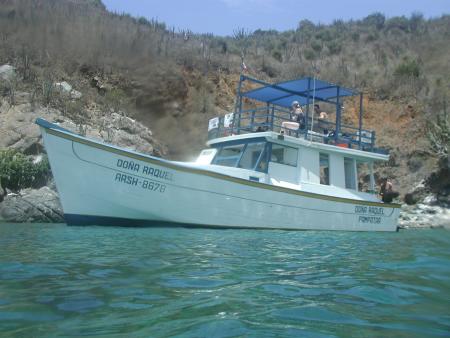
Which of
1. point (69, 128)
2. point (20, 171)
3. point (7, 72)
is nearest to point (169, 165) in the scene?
point (20, 171)

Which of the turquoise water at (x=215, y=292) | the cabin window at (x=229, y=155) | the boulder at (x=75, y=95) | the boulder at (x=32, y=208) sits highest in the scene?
the boulder at (x=75, y=95)

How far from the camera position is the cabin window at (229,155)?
12039 mm

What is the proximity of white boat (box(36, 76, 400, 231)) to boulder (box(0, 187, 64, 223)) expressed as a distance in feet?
8.97

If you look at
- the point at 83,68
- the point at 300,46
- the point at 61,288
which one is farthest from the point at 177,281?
the point at 300,46

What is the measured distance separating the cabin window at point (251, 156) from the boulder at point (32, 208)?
5224 mm

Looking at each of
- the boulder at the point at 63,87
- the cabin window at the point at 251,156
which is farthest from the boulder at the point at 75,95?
the cabin window at the point at 251,156

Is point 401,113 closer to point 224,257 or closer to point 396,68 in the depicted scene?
point 396,68

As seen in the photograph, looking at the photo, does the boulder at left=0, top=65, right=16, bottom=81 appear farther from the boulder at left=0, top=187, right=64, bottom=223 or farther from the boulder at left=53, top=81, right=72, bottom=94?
the boulder at left=0, top=187, right=64, bottom=223

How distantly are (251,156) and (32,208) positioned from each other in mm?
6029

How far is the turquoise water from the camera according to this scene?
2.88 meters

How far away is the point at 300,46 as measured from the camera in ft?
116

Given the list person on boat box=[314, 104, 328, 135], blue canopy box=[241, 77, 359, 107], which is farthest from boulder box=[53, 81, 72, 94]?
person on boat box=[314, 104, 328, 135]

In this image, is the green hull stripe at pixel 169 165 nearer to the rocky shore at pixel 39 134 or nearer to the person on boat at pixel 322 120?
the person on boat at pixel 322 120

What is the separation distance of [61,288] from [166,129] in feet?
59.3
